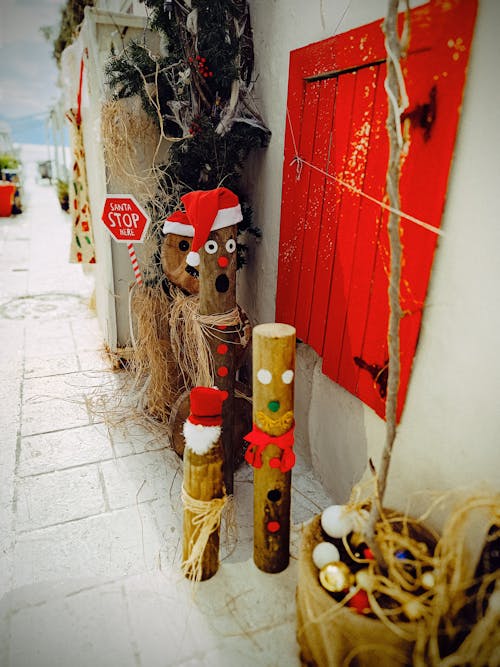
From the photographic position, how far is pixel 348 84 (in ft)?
6.37

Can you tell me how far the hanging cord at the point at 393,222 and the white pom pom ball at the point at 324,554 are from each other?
17 centimetres

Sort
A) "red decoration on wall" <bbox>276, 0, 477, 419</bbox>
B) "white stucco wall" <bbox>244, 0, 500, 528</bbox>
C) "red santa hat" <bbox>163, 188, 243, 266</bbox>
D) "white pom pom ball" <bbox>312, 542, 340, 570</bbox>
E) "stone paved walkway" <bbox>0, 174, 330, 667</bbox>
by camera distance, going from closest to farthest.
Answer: "white stucco wall" <bbox>244, 0, 500, 528</bbox>, "red decoration on wall" <bbox>276, 0, 477, 419</bbox>, "white pom pom ball" <bbox>312, 542, 340, 570</bbox>, "stone paved walkway" <bbox>0, 174, 330, 667</bbox>, "red santa hat" <bbox>163, 188, 243, 266</bbox>

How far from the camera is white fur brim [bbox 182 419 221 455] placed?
1880mm

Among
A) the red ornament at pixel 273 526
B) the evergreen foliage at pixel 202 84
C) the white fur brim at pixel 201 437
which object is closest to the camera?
the white fur brim at pixel 201 437

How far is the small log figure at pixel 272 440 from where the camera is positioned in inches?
71.7

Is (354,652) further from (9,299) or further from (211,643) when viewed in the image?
(9,299)

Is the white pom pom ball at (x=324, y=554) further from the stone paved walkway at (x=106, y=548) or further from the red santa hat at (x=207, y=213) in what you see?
the red santa hat at (x=207, y=213)

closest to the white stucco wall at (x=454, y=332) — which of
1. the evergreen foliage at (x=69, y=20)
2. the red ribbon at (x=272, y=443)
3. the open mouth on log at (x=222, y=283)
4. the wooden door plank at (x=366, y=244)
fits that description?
the wooden door plank at (x=366, y=244)

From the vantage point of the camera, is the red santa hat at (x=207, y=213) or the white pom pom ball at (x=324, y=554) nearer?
the white pom pom ball at (x=324, y=554)

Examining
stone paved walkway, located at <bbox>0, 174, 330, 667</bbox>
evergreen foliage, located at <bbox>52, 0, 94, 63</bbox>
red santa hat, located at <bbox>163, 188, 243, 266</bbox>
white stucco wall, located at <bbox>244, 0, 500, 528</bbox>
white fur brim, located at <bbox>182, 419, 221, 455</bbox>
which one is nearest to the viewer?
white stucco wall, located at <bbox>244, 0, 500, 528</bbox>

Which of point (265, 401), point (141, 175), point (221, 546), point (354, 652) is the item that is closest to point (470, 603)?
point (354, 652)

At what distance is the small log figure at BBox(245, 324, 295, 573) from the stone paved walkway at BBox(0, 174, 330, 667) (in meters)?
0.16

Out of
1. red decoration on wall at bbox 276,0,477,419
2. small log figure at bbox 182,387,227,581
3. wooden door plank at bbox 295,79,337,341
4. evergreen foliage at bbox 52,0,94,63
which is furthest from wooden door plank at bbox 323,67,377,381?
evergreen foliage at bbox 52,0,94,63

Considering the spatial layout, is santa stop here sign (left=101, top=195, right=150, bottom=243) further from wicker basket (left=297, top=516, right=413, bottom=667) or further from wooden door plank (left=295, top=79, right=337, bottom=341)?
wicker basket (left=297, top=516, right=413, bottom=667)
